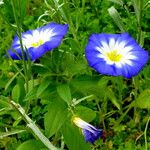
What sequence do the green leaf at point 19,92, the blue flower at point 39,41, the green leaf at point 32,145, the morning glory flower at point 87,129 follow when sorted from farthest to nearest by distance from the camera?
the green leaf at point 19,92 < the green leaf at point 32,145 < the blue flower at point 39,41 < the morning glory flower at point 87,129

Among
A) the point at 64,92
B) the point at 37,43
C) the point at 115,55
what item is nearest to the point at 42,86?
the point at 64,92

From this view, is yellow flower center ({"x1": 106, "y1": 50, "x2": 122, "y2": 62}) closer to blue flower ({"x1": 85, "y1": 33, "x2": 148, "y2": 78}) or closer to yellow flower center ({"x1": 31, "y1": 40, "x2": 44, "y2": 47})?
blue flower ({"x1": 85, "y1": 33, "x2": 148, "y2": 78})

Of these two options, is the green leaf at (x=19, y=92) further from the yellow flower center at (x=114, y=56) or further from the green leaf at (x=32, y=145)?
the yellow flower center at (x=114, y=56)

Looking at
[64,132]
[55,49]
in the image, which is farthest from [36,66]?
[64,132]

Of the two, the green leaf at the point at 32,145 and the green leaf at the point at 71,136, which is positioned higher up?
the green leaf at the point at 71,136

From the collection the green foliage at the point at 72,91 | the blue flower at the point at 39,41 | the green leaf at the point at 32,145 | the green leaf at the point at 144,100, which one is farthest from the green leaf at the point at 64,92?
the green leaf at the point at 144,100

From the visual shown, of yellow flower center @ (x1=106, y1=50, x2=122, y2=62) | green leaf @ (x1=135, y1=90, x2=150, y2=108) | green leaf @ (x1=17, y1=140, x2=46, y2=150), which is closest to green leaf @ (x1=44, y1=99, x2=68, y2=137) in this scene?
green leaf @ (x1=17, y1=140, x2=46, y2=150)

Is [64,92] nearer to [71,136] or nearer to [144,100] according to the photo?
[71,136]
